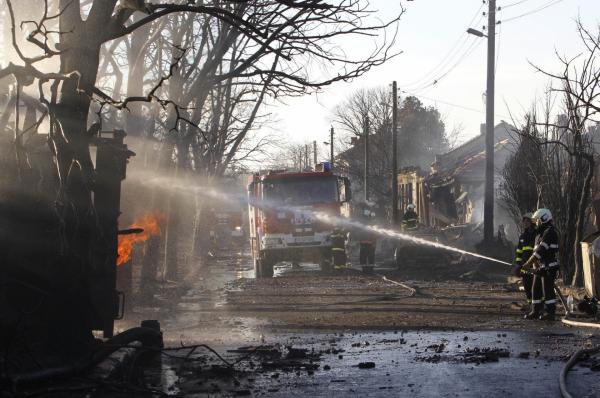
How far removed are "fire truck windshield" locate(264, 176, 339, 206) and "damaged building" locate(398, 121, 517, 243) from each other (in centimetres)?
1081

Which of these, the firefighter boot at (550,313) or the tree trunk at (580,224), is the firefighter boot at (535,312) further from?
the tree trunk at (580,224)

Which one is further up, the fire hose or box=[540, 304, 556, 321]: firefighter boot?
the fire hose

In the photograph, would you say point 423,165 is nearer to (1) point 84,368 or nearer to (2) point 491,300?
(2) point 491,300

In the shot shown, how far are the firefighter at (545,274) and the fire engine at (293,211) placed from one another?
44.6 ft

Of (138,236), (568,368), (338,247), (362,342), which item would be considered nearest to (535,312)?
(362,342)

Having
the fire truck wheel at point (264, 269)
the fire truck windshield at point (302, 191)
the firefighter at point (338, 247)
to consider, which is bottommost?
the fire truck wheel at point (264, 269)

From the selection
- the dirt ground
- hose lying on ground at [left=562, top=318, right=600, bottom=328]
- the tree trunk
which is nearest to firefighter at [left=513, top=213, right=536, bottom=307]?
the dirt ground

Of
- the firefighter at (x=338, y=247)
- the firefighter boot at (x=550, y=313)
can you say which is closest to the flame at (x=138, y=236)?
the firefighter at (x=338, y=247)

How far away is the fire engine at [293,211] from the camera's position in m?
28.5

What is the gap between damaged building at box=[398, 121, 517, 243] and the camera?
41.5 m

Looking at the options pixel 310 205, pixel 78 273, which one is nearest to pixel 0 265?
pixel 78 273

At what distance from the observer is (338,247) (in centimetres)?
2841

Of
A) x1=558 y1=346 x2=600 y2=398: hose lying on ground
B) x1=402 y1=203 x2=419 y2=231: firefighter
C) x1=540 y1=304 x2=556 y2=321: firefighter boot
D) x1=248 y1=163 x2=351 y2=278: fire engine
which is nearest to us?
x1=558 y1=346 x2=600 y2=398: hose lying on ground

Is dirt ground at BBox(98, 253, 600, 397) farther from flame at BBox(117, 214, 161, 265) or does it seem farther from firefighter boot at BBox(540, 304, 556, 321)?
flame at BBox(117, 214, 161, 265)
